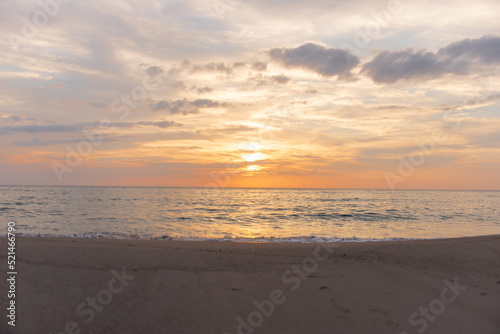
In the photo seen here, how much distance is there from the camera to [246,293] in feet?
18.2

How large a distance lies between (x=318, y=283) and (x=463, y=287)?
2680 millimetres

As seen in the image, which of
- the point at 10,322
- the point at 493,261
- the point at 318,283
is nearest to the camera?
the point at 10,322

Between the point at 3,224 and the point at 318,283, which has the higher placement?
the point at 318,283

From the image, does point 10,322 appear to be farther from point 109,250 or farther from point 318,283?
point 318,283

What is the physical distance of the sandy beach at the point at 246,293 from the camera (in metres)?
4.57

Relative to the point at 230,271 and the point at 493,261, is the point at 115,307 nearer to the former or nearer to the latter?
the point at 230,271

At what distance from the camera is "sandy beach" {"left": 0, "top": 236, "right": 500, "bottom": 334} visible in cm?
457

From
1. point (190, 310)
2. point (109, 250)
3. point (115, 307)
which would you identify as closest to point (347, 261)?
point (190, 310)

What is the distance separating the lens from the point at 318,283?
6.03 m

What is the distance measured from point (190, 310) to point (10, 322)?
232 cm

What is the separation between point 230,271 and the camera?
6.64 meters

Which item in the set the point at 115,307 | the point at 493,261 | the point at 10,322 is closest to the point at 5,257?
the point at 10,322

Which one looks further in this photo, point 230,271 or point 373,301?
point 230,271

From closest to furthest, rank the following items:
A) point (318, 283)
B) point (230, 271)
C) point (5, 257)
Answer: point (318, 283) → point (230, 271) → point (5, 257)
